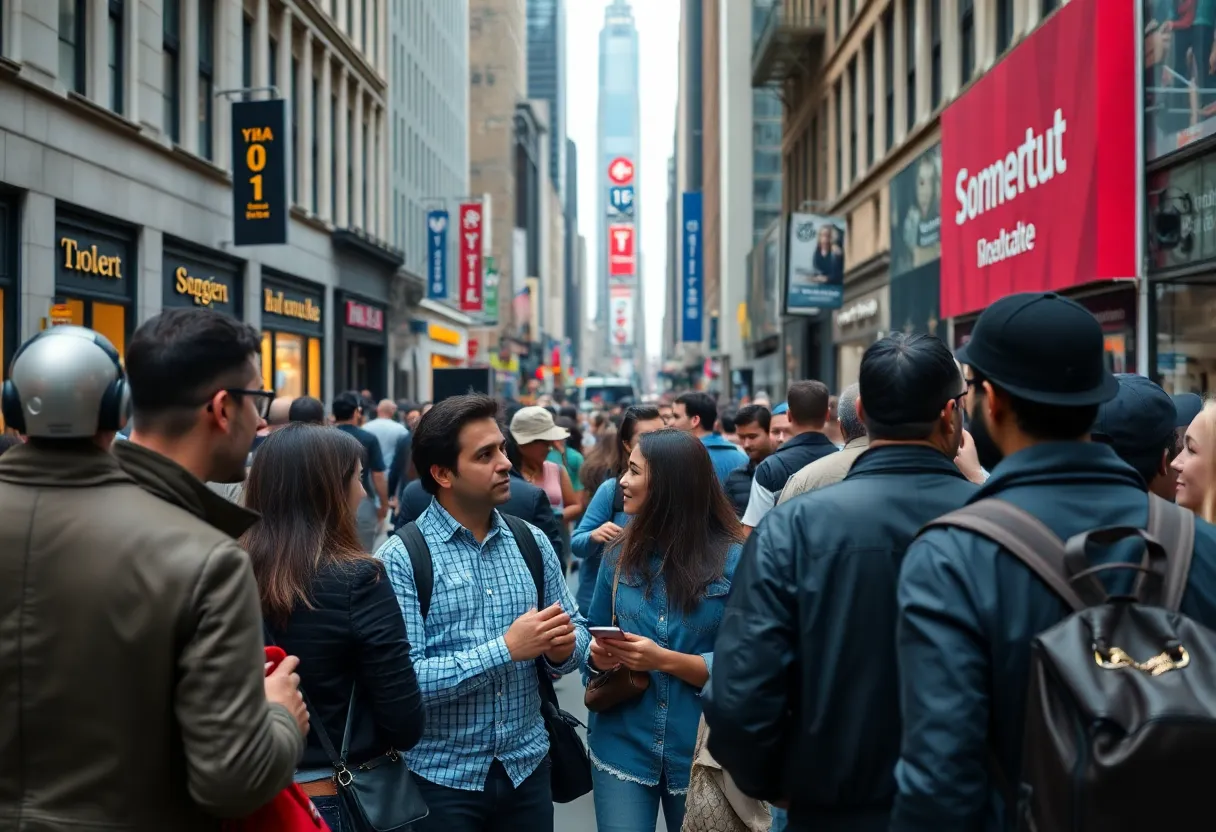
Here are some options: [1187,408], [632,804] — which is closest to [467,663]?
[632,804]

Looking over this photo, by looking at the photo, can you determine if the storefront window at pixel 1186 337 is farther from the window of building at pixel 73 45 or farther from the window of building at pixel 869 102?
the window of building at pixel 869 102

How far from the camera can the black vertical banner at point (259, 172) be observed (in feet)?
72.1

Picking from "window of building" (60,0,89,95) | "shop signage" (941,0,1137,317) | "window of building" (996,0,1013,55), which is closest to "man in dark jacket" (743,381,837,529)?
"shop signage" (941,0,1137,317)

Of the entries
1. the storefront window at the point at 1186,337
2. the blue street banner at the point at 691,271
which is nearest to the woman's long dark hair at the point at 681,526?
the storefront window at the point at 1186,337

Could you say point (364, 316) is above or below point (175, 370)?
above

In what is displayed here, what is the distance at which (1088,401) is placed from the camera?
267cm

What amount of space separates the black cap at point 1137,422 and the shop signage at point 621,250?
167410 millimetres

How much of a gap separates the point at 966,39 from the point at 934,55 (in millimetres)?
1881

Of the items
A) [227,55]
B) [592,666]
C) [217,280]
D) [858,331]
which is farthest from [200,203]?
[592,666]

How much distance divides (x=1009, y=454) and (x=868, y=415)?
42 cm

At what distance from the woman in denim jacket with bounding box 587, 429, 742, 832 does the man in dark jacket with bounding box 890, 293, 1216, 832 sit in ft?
6.05

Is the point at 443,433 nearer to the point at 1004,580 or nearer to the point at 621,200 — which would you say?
the point at 1004,580

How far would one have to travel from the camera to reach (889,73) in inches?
994

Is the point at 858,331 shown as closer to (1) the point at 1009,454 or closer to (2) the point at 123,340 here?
(2) the point at 123,340
